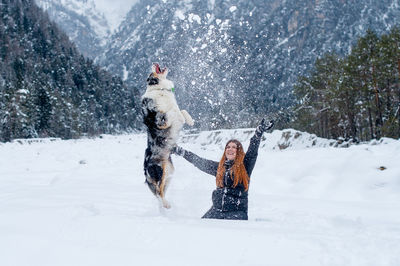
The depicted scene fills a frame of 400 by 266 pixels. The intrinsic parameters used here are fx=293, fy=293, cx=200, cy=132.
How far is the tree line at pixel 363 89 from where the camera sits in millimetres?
17688

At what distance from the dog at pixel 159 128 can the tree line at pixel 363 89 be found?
14.2 meters

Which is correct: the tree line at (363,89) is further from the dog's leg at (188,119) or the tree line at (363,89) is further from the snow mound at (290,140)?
the dog's leg at (188,119)

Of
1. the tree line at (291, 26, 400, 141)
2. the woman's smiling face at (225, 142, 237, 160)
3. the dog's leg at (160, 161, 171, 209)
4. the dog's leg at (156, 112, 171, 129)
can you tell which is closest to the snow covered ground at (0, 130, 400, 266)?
the dog's leg at (160, 161, 171, 209)

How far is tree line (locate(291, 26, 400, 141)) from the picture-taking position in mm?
17688

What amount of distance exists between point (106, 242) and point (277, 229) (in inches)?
50.2

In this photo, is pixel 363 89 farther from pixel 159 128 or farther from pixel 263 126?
pixel 159 128

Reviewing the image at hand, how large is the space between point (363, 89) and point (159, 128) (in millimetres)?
19076

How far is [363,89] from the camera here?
18719mm

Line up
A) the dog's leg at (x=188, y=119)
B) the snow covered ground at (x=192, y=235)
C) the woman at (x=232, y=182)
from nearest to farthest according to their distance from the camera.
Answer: the snow covered ground at (x=192, y=235)
the woman at (x=232, y=182)
the dog's leg at (x=188, y=119)

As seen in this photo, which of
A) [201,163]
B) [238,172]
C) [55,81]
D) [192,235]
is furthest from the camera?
[55,81]

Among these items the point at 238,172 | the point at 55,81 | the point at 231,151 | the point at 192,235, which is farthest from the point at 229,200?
the point at 55,81

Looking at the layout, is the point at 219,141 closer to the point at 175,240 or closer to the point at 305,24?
the point at 175,240

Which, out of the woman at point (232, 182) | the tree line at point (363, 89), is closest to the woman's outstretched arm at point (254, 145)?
the woman at point (232, 182)

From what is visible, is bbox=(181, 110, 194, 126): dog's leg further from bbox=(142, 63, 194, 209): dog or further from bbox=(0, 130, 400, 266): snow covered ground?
bbox=(0, 130, 400, 266): snow covered ground
